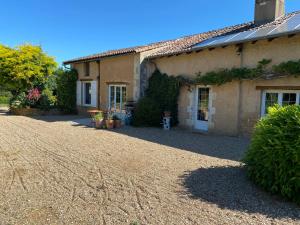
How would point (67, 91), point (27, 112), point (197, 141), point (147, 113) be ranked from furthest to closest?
1. point (67, 91)
2. point (27, 112)
3. point (147, 113)
4. point (197, 141)

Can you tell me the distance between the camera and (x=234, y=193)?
430 cm

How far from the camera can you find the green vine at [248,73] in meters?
8.05

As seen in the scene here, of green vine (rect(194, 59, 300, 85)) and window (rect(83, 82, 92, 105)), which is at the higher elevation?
green vine (rect(194, 59, 300, 85))

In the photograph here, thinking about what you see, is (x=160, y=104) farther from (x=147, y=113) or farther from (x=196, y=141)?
(x=196, y=141)

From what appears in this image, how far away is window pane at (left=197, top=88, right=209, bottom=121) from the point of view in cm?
1080

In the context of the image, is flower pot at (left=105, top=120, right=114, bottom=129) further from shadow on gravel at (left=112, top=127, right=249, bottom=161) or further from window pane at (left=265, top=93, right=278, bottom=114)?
window pane at (left=265, top=93, right=278, bottom=114)

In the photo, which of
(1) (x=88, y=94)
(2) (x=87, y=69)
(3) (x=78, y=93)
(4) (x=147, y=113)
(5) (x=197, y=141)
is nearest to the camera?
(5) (x=197, y=141)

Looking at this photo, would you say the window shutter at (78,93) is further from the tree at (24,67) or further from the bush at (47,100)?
the tree at (24,67)

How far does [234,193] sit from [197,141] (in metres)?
4.55


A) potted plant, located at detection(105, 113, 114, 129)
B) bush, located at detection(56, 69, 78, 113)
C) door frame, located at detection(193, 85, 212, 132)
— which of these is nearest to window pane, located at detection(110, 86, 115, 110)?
potted plant, located at detection(105, 113, 114, 129)

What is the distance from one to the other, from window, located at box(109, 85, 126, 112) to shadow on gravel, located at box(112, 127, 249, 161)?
9.99 feet

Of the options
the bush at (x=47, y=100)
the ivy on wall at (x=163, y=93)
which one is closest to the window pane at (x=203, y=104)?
the ivy on wall at (x=163, y=93)

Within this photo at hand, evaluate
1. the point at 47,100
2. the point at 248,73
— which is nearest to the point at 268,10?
the point at 248,73

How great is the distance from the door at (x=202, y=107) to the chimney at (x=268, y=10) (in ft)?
12.6
